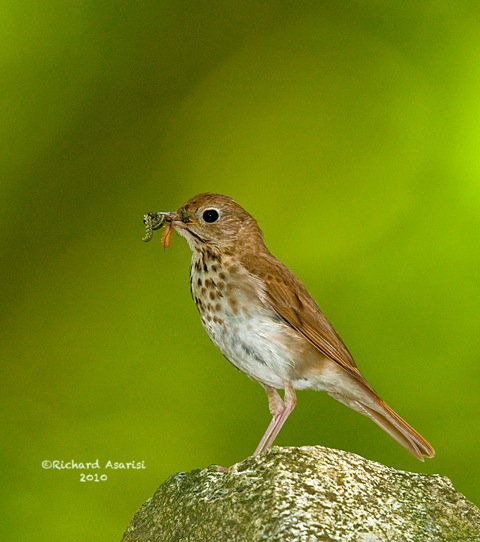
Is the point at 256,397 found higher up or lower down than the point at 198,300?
lower down

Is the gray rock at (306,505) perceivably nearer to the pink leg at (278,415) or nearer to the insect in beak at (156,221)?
Answer: the pink leg at (278,415)

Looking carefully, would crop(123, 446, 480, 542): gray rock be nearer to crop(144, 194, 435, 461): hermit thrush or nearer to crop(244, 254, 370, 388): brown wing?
crop(144, 194, 435, 461): hermit thrush

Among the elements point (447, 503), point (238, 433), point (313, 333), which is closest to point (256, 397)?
point (238, 433)

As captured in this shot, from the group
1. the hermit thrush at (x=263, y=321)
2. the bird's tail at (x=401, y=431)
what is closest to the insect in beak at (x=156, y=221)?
the hermit thrush at (x=263, y=321)

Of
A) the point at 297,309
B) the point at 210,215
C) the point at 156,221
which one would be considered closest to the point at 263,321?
the point at 297,309

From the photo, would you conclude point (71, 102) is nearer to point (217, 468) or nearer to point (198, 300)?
point (198, 300)

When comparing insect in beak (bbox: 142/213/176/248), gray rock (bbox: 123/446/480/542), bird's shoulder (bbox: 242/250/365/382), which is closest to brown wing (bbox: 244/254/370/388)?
bird's shoulder (bbox: 242/250/365/382)
